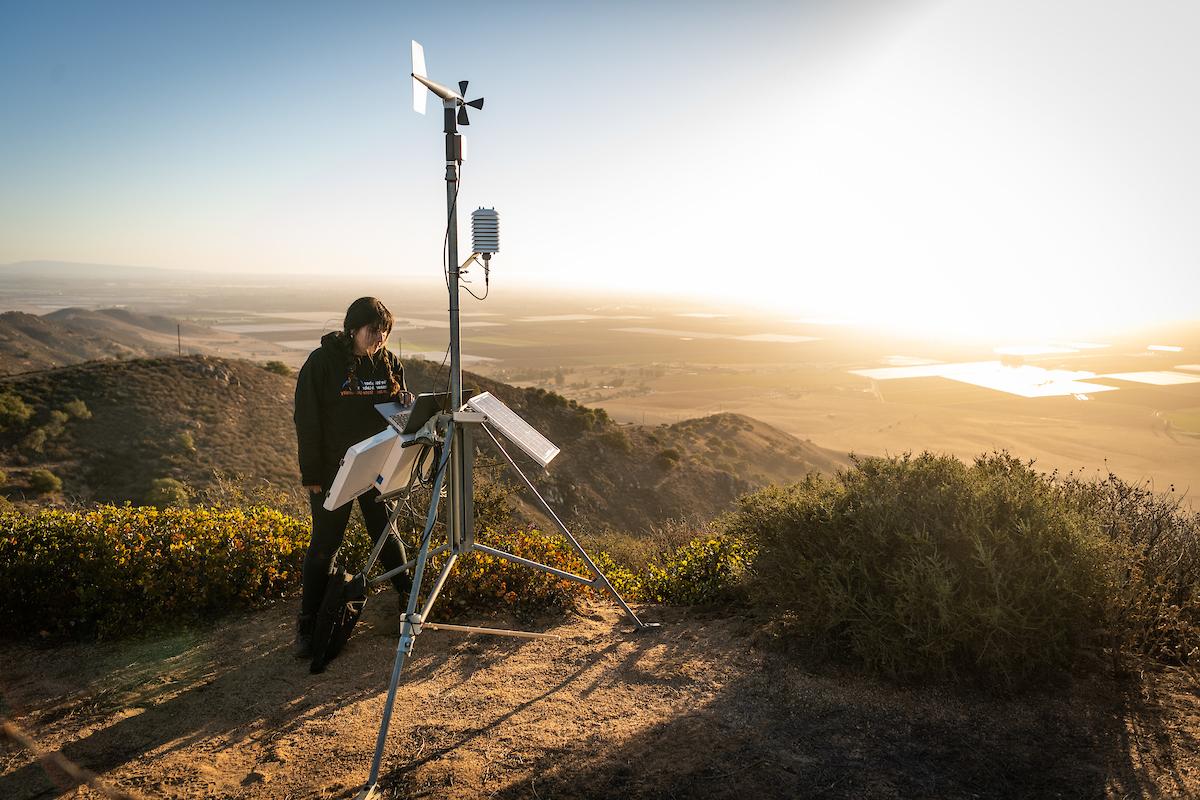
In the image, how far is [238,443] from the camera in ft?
78.6

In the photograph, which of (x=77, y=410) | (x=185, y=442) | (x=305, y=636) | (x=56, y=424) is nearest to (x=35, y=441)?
(x=56, y=424)

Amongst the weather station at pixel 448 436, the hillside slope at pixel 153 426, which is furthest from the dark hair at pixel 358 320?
the hillside slope at pixel 153 426

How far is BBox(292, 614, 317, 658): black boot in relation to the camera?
3.92m

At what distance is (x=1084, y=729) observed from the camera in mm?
2975

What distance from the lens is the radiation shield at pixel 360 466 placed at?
3.18 metres

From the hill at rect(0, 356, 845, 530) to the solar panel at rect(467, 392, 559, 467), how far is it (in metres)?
12.5

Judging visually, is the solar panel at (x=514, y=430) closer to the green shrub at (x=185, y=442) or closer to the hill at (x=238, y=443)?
the hill at (x=238, y=443)

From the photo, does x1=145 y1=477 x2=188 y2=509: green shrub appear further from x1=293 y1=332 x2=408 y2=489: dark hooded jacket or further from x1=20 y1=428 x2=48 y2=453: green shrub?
x1=293 y1=332 x2=408 y2=489: dark hooded jacket

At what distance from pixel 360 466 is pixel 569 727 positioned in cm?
172

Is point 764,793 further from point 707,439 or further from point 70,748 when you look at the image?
point 707,439

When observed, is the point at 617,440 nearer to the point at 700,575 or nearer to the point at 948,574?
the point at 700,575

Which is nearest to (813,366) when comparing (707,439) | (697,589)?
(707,439)

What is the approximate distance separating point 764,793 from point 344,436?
9.79ft

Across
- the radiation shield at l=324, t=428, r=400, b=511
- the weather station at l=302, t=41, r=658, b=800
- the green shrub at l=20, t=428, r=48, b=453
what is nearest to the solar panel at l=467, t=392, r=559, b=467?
the weather station at l=302, t=41, r=658, b=800
